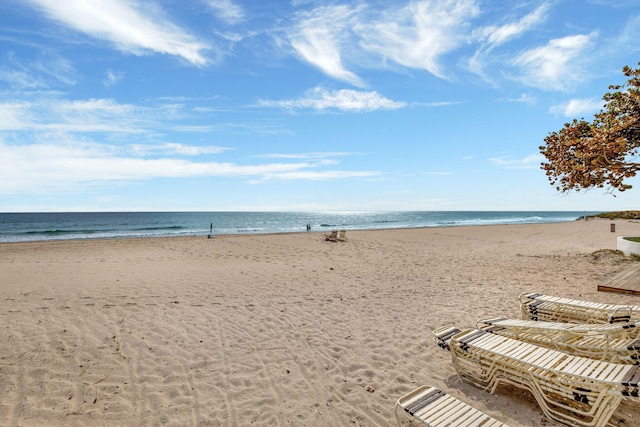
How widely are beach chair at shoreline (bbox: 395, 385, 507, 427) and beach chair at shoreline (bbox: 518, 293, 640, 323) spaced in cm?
413

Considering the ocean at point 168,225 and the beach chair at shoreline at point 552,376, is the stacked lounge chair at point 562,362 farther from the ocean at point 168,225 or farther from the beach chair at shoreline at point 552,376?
the ocean at point 168,225

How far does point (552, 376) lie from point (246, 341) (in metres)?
4.74

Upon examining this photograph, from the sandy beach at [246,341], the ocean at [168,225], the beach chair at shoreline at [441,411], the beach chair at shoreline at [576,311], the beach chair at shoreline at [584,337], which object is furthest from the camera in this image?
the ocean at [168,225]

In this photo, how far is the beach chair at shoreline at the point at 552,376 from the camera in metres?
3.60

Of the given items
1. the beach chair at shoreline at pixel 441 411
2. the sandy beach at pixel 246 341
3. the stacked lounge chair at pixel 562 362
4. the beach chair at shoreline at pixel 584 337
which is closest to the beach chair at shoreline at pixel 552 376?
the stacked lounge chair at pixel 562 362

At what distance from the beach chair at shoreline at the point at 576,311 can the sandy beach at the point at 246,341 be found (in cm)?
93

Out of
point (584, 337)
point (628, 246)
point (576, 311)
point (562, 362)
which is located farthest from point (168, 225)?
point (562, 362)

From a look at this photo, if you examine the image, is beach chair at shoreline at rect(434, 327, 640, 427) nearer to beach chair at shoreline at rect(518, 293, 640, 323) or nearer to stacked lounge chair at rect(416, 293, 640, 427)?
stacked lounge chair at rect(416, 293, 640, 427)

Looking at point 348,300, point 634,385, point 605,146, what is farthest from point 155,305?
point 605,146

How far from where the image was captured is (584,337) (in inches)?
201

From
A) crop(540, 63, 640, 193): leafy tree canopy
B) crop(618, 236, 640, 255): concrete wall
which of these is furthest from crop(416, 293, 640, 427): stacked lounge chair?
crop(618, 236, 640, 255): concrete wall

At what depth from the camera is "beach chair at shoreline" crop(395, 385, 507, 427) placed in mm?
3430

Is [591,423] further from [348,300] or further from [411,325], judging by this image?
[348,300]

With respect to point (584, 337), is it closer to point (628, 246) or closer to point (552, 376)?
point (552, 376)
